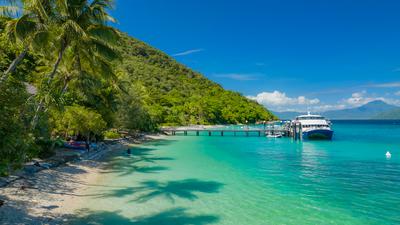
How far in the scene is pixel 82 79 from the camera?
26375 millimetres

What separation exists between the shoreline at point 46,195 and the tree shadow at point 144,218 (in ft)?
2.16

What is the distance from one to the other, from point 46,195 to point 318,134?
184ft

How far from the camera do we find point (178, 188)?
18969 mm

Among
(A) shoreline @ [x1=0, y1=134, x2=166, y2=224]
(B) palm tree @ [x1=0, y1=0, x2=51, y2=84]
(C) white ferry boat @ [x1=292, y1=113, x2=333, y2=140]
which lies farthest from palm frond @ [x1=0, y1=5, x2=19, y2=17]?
(C) white ferry boat @ [x1=292, y1=113, x2=333, y2=140]

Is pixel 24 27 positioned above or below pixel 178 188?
above

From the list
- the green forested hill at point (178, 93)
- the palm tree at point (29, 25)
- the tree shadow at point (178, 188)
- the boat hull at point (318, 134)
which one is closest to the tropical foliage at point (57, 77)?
the palm tree at point (29, 25)

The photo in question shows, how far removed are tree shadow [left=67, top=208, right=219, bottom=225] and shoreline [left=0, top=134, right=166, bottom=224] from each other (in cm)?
66

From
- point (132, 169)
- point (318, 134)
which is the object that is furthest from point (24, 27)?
point (318, 134)

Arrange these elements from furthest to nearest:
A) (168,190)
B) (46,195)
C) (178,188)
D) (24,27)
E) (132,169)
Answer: (132,169), (178,188), (168,190), (24,27), (46,195)

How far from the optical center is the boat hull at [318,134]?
61094mm

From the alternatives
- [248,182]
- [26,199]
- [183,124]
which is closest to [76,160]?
[26,199]

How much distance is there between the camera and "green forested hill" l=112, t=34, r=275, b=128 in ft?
368

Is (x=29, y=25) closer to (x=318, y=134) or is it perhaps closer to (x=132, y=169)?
(x=132, y=169)

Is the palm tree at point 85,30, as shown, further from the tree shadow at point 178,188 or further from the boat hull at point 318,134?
the boat hull at point 318,134
